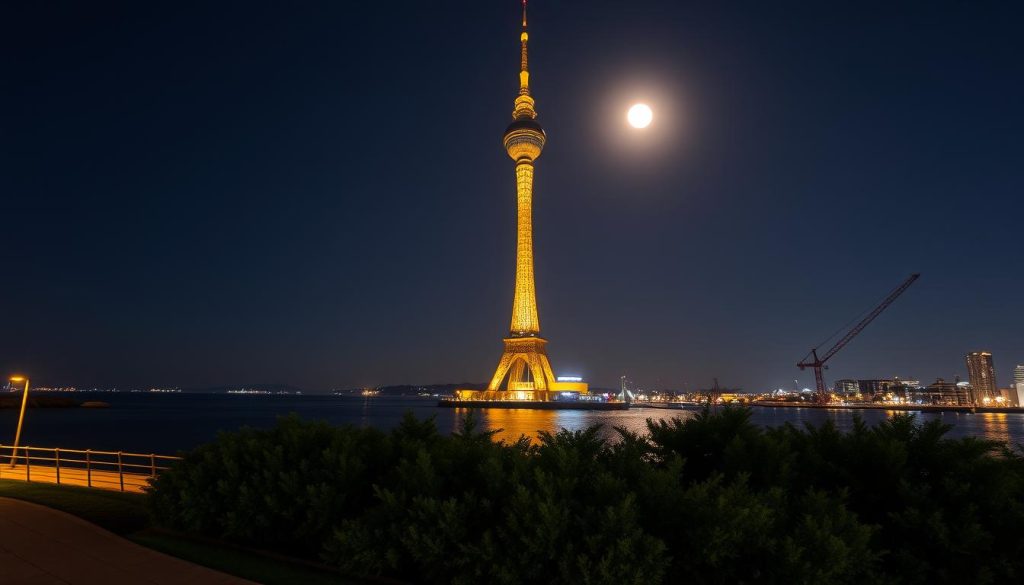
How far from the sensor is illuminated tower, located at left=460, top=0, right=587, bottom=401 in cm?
9644

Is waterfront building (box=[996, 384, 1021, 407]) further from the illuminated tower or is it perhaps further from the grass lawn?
the grass lawn

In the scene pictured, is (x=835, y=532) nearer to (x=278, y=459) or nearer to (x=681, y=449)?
(x=681, y=449)

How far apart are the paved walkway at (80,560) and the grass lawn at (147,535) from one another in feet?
0.67

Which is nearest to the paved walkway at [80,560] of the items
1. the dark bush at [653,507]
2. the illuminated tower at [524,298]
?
the dark bush at [653,507]

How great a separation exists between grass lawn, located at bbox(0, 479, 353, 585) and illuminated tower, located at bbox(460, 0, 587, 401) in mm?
85382

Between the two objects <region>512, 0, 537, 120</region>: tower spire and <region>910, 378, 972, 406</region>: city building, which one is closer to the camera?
<region>512, 0, 537, 120</region>: tower spire

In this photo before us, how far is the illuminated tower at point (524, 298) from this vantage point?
3797 inches

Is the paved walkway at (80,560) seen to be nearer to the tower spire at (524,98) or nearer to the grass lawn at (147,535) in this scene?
the grass lawn at (147,535)

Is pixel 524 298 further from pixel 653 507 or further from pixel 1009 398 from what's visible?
pixel 1009 398

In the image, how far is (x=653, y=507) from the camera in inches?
198

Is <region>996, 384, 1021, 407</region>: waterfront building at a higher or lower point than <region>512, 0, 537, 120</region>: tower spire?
lower

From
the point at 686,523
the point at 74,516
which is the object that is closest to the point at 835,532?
the point at 686,523

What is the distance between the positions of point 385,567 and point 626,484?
8.25 ft

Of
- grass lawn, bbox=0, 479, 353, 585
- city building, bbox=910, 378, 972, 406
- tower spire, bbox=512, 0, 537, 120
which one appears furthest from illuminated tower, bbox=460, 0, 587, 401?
city building, bbox=910, 378, 972, 406
